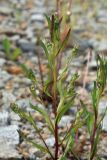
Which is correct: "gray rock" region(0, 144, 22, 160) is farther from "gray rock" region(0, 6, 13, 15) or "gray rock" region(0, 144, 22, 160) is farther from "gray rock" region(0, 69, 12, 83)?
"gray rock" region(0, 6, 13, 15)

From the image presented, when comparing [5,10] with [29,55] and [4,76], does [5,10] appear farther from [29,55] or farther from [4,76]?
[4,76]

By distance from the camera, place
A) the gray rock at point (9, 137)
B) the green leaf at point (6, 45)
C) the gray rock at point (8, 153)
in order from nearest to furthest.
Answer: the gray rock at point (8, 153) < the gray rock at point (9, 137) < the green leaf at point (6, 45)

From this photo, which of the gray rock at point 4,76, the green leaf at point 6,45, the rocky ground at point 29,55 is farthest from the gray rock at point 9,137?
the green leaf at point 6,45

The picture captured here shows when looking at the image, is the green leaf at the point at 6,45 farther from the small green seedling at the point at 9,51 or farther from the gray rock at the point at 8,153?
the gray rock at the point at 8,153

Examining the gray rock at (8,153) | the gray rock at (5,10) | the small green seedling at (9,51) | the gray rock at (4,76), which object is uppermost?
the gray rock at (5,10)

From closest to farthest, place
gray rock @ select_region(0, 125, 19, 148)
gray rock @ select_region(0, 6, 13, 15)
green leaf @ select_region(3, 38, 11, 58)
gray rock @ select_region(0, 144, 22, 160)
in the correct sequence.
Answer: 1. gray rock @ select_region(0, 144, 22, 160)
2. gray rock @ select_region(0, 125, 19, 148)
3. green leaf @ select_region(3, 38, 11, 58)
4. gray rock @ select_region(0, 6, 13, 15)

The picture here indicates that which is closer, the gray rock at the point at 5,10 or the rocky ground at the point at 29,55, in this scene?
the rocky ground at the point at 29,55

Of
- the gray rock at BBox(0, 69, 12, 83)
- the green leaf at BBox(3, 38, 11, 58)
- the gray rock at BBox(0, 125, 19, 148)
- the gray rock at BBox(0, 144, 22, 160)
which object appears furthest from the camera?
the green leaf at BBox(3, 38, 11, 58)

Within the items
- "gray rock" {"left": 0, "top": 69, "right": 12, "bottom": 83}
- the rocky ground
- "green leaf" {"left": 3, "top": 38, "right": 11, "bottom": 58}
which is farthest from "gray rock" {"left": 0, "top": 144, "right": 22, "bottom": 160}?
"green leaf" {"left": 3, "top": 38, "right": 11, "bottom": 58}

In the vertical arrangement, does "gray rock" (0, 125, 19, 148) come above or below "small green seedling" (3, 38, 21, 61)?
below

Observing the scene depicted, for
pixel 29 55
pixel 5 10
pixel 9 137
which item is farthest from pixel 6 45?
pixel 5 10
